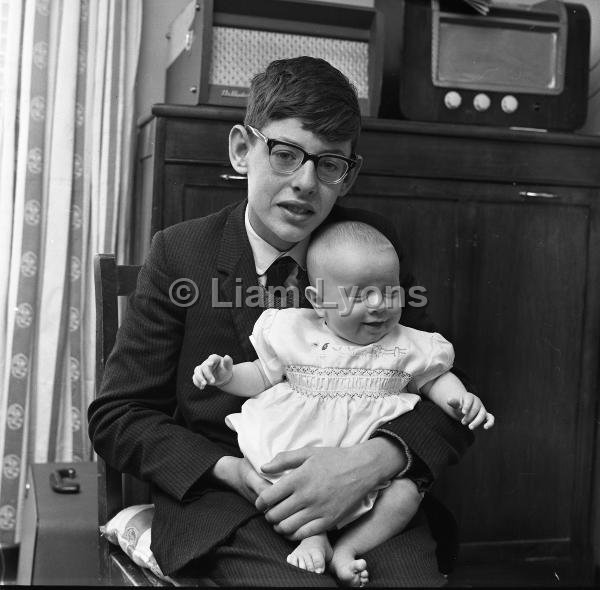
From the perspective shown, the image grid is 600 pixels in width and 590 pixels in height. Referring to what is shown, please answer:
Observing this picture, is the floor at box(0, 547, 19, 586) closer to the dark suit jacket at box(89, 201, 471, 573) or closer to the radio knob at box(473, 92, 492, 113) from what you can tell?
the dark suit jacket at box(89, 201, 471, 573)

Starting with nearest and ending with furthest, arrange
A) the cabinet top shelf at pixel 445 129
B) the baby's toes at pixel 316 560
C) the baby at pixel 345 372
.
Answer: the baby's toes at pixel 316 560 → the baby at pixel 345 372 → the cabinet top shelf at pixel 445 129

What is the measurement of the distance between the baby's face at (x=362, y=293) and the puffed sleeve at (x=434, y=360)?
87 mm

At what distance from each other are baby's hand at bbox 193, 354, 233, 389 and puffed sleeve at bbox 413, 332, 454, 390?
12.7 inches

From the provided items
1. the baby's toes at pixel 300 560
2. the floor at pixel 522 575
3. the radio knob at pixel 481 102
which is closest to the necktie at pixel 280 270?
the baby's toes at pixel 300 560

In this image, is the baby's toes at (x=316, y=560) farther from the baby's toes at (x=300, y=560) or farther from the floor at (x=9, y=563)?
the floor at (x=9, y=563)

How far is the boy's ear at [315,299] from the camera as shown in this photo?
1358mm

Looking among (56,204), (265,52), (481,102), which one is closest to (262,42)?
(265,52)

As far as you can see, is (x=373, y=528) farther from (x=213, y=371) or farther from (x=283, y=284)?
→ (x=283, y=284)

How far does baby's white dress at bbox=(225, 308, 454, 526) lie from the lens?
1.27 meters

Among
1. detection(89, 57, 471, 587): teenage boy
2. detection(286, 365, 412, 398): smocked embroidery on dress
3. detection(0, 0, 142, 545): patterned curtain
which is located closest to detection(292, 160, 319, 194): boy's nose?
detection(89, 57, 471, 587): teenage boy

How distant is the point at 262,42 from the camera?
6.89 feet

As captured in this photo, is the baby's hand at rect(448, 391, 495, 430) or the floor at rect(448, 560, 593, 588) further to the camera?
the floor at rect(448, 560, 593, 588)

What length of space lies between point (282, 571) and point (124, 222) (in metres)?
A: 1.49

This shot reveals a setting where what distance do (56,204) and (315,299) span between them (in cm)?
123
